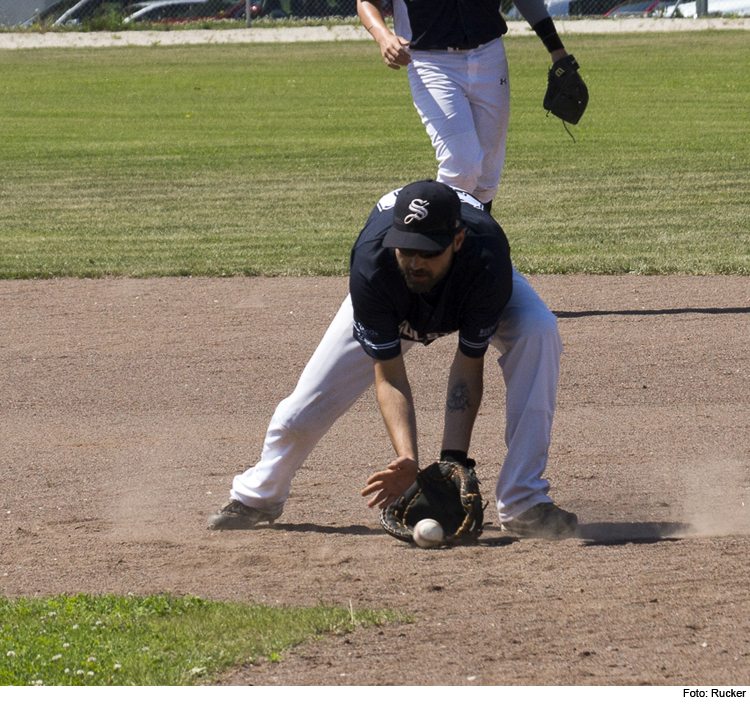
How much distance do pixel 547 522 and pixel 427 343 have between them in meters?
0.79

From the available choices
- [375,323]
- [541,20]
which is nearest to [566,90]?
[541,20]

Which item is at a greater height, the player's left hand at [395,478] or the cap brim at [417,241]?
the cap brim at [417,241]

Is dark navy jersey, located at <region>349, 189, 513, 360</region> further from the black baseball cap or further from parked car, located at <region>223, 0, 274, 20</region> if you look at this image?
parked car, located at <region>223, 0, 274, 20</region>

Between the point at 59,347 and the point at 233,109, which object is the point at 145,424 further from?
the point at 233,109

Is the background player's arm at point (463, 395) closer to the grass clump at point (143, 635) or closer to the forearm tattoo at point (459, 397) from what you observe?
the forearm tattoo at point (459, 397)

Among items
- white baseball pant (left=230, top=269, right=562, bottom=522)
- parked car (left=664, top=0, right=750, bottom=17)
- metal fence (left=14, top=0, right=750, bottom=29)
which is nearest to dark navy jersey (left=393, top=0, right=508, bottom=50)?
white baseball pant (left=230, top=269, right=562, bottom=522)

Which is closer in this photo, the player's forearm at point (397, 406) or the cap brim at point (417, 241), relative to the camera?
the cap brim at point (417, 241)

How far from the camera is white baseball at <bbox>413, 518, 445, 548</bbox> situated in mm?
4266

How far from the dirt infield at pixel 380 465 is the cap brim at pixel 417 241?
3.64 ft

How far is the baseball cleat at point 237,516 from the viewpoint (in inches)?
185

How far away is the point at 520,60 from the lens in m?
25.0

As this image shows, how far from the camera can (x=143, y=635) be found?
351 centimetres

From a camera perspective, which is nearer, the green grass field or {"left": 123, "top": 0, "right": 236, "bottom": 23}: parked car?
the green grass field

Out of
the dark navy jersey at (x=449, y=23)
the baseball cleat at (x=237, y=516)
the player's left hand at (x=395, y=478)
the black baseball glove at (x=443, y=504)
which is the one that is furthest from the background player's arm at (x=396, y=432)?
the dark navy jersey at (x=449, y=23)
